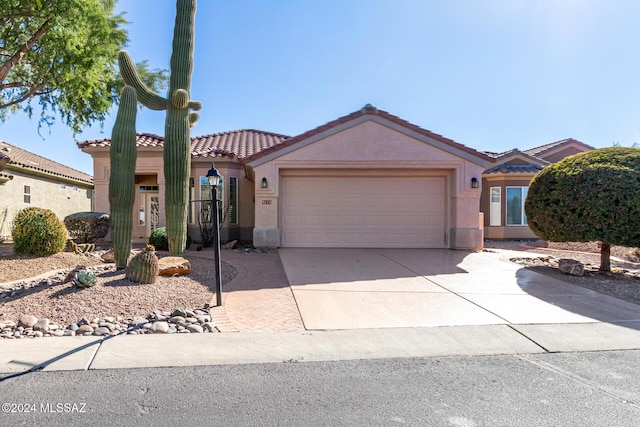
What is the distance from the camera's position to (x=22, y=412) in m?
2.99

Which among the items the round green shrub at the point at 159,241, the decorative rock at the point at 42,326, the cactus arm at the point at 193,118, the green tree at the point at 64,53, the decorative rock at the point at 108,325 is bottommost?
the decorative rock at the point at 108,325

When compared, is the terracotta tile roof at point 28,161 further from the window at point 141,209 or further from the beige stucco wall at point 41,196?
the window at point 141,209

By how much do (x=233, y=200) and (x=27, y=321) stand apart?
942cm

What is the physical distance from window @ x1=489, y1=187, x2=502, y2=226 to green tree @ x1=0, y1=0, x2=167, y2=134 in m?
15.5

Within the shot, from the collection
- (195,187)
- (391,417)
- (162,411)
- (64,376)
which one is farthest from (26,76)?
(391,417)

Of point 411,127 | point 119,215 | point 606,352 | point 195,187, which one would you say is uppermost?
point 411,127

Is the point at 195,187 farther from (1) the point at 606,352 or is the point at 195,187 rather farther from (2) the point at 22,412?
(1) the point at 606,352

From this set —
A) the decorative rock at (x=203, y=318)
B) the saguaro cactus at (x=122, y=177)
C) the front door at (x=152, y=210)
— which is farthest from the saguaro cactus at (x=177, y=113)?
the front door at (x=152, y=210)

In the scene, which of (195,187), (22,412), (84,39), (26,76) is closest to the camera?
(22,412)

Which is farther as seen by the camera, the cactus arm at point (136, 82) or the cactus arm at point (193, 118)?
the cactus arm at point (193, 118)

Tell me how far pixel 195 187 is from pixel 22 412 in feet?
37.7

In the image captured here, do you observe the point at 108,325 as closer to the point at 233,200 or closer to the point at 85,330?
the point at 85,330

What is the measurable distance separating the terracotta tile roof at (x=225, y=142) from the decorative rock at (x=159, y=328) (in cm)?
950

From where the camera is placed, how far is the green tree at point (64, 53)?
29.9 feet
